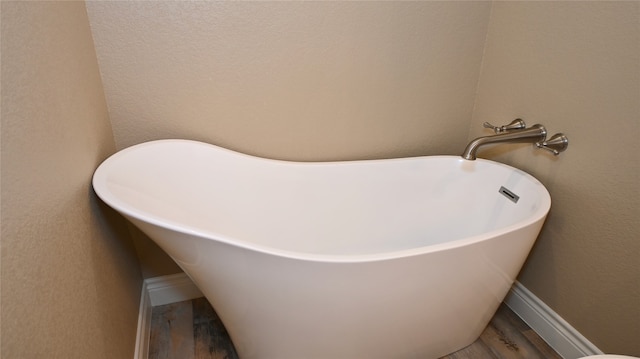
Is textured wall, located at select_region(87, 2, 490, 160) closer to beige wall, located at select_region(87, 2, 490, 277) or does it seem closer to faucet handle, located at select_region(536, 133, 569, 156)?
beige wall, located at select_region(87, 2, 490, 277)

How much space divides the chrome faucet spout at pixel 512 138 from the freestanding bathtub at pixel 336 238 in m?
0.16

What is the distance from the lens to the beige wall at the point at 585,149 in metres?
1.07

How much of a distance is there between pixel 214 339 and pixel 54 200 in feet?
2.93

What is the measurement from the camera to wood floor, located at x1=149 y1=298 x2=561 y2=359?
4.33 feet

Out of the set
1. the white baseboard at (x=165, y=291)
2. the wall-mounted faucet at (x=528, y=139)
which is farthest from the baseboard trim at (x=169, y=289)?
the wall-mounted faucet at (x=528, y=139)

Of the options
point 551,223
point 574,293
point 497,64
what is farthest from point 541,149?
point 574,293

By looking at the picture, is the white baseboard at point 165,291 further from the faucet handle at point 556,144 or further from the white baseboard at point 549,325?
the faucet handle at point 556,144

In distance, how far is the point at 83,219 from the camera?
0.88 m

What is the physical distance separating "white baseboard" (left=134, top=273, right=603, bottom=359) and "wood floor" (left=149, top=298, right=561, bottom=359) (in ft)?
0.10

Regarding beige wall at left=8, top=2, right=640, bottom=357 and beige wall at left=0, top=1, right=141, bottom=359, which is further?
beige wall at left=8, top=2, right=640, bottom=357

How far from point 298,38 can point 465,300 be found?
1.09m

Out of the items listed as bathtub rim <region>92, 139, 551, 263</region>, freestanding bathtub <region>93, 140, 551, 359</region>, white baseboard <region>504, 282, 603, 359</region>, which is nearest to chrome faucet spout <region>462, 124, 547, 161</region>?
freestanding bathtub <region>93, 140, 551, 359</region>

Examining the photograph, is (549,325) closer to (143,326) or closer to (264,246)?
(264,246)

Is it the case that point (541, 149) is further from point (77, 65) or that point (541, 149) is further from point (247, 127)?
point (77, 65)
